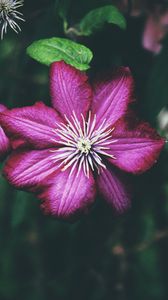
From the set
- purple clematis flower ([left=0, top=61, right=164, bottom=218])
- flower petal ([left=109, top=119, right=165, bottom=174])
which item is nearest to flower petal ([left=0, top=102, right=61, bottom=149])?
purple clematis flower ([left=0, top=61, right=164, bottom=218])

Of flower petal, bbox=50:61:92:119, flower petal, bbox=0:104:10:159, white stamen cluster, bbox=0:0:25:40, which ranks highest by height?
white stamen cluster, bbox=0:0:25:40

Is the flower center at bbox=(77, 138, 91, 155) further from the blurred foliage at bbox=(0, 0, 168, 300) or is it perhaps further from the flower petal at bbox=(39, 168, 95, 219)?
the blurred foliage at bbox=(0, 0, 168, 300)

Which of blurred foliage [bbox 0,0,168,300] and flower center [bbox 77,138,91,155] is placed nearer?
flower center [bbox 77,138,91,155]

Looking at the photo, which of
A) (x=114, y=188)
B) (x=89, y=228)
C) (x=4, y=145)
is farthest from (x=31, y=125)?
(x=89, y=228)

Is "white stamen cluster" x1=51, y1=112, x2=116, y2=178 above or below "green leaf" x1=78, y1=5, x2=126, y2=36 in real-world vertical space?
below

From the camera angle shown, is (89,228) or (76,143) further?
(89,228)

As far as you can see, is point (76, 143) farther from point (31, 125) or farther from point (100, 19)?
point (100, 19)

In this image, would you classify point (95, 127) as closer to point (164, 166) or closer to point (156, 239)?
point (164, 166)
